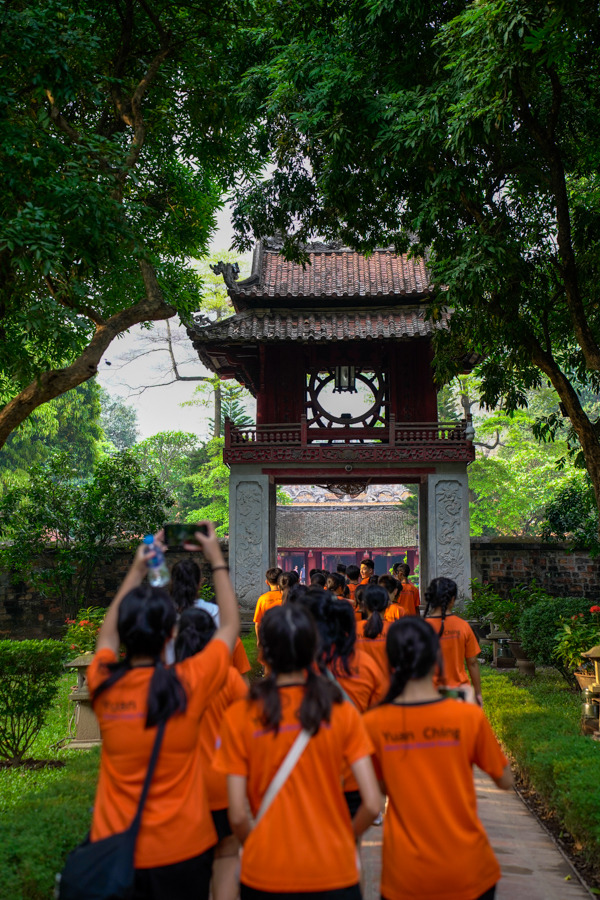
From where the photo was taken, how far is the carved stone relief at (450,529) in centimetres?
1766

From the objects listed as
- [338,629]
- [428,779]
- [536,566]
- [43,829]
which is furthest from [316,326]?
[428,779]

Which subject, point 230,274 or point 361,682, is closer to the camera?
point 361,682

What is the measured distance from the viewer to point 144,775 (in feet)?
8.87

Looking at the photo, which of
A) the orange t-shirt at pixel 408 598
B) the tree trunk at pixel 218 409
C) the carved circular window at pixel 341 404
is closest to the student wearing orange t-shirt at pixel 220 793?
the orange t-shirt at pixel 408 598

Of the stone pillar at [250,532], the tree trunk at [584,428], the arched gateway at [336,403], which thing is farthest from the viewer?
the arched gateway at [336,403]

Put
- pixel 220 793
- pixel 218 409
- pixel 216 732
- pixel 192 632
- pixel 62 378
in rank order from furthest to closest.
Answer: pixel 218 409
pixel 62 378
pixel 192 632
pixel 216 732
pixel 220 793

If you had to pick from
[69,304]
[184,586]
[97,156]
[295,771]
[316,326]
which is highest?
[316,326]

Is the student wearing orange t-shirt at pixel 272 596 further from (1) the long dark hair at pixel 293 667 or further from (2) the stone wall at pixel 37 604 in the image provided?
(2) the stone wall at pixel 37 604

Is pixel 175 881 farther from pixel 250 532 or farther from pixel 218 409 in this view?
pixel 218 409

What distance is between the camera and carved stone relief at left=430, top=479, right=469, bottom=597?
17.7m

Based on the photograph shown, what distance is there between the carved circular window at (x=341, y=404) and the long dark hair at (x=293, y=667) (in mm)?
16196

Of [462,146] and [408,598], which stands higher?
[462,146]

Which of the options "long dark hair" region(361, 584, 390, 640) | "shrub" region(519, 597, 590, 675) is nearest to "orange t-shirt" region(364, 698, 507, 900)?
"long dark hair" region(361, 584, 390, 640)

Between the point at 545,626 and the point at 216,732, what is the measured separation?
331 inches
